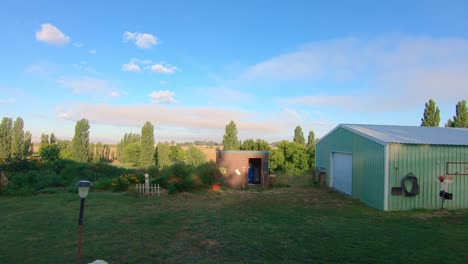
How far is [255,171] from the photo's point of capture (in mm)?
20891

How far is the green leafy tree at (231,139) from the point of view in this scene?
38.2m

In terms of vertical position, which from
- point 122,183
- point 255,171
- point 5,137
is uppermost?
point 5,137

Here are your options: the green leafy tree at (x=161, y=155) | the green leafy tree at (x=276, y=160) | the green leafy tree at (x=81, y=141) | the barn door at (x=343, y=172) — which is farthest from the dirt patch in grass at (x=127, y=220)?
the green leafy tree at (x=161, y=155)

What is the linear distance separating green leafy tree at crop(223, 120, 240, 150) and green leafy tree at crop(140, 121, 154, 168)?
12.7 m

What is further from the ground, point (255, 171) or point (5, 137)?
point (5, 137)

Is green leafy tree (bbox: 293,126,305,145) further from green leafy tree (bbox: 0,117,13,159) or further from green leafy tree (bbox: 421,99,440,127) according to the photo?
green leafy tree (bbox: 0,117,13,159)

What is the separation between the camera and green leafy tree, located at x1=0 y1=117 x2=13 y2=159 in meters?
39.7

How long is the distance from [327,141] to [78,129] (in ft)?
114

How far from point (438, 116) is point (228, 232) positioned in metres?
30.8

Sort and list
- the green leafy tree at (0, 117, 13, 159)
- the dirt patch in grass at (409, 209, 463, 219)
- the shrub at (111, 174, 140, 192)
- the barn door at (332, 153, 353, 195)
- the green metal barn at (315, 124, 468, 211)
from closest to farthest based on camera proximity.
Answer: the dirt patch in grass at (409, 209, 463, 219), the green metal barn at (315, 124, 468, 211), the barn door at (332, 153, 353, 195), the shrub at (111, 174, 140, 192), the green leafy tree at (0, 117, 13, 159)

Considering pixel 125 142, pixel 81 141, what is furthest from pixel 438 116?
pixel 125 142

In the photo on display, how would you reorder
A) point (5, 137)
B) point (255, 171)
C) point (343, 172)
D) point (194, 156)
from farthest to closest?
point (194, 156), point (5, 137), point (255, 171), point (343, 172)

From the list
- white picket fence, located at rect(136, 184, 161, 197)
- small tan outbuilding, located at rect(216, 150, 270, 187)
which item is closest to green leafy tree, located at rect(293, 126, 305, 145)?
small tan outbuilding, located at rect(216, 150, 270, 187)

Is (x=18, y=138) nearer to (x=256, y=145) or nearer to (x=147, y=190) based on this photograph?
(x=256, y=145)
